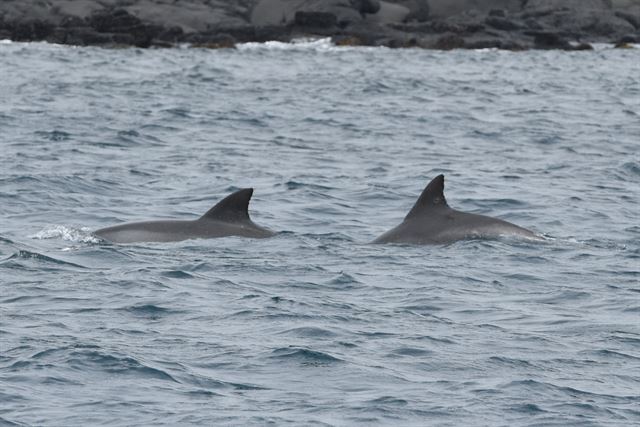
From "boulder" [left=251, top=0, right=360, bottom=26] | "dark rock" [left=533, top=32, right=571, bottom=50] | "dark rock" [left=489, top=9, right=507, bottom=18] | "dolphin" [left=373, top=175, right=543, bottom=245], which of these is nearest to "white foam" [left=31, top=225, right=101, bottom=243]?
"dolphin" [left=373, top=175, right=543, bottom=245]

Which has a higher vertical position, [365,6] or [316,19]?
[365,6]

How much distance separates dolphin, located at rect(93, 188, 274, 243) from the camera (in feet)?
55.7

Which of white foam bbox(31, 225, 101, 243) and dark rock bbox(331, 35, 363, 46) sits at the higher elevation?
white foam bbox(31, 225, 101, 243)

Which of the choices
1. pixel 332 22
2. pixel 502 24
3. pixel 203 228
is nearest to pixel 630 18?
pixel 502 24

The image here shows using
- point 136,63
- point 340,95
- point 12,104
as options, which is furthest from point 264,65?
point 12,104

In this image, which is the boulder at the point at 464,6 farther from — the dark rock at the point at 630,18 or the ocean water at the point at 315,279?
the ocean water at the point at 315,279

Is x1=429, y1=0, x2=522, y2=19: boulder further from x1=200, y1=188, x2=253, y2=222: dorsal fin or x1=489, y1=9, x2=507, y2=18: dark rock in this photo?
x1=200, y1=188, x2=253, y2=222: dorsal fin

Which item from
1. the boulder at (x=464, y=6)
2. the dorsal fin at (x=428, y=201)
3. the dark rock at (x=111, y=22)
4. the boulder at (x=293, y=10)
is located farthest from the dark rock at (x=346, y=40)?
the dorsal fin at (x=428, y=201)

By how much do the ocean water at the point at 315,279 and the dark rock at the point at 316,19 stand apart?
64.2m

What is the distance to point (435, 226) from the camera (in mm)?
17375

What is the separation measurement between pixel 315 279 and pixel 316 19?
8498cm

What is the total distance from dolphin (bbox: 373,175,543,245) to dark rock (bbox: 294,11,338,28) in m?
82.2

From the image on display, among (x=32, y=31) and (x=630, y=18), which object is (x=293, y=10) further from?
(x=630, y=18)

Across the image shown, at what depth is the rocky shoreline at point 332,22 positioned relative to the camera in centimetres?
9206
